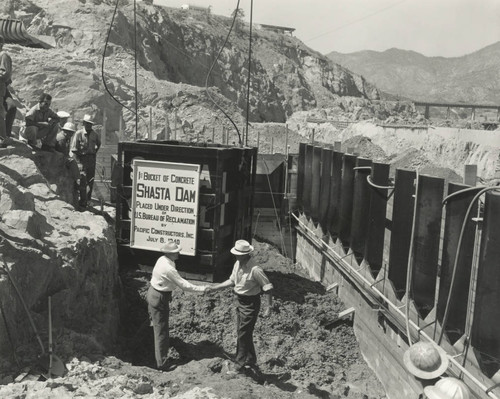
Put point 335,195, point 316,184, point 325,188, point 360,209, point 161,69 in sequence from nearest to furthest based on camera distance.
Result: point 360,209 → point 335,195 → point 325,188 → point 316,184 → point 161,69

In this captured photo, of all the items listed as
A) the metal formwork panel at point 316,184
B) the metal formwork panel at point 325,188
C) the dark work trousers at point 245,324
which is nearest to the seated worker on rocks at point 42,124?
the dark work trousers at point 245,324

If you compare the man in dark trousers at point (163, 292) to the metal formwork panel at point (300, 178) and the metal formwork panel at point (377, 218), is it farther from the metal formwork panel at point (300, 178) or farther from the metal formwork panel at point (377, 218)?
the metal formwork panel at point (300, 178)

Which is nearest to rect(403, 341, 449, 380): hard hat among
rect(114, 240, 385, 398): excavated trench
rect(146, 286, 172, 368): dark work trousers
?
rect(114, 240, 385, 398): excavated trench

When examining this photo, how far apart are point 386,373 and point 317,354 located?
98cm

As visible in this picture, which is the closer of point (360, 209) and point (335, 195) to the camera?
point (360, 209)

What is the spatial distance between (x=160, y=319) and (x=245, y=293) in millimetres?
1001

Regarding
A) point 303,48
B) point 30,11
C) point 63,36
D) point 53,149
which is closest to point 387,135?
point 63,36

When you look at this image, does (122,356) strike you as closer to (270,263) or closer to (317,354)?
(317,354)

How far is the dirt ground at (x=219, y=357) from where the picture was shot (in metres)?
5.70

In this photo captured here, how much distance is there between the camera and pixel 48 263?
652cm

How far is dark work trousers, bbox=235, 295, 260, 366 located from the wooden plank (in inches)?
190

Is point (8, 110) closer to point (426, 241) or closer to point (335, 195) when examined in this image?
point (335, 195)

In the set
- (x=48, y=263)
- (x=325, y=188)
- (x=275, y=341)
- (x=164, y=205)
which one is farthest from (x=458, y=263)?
(x=325, y=188)

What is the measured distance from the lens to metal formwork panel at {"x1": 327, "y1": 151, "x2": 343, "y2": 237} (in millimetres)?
11664
